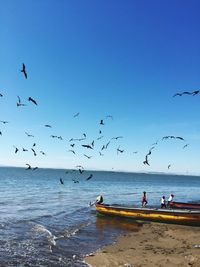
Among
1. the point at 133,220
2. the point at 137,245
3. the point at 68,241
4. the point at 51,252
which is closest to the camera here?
the point at 51,252

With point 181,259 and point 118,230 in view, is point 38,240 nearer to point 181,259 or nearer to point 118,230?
point 118,230

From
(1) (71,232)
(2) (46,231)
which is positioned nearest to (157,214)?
(1) (71,232)

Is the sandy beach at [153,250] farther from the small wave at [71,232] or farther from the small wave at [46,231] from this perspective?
the small wave at [46,231]

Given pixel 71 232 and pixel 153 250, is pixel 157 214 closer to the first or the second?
pixel 71 232

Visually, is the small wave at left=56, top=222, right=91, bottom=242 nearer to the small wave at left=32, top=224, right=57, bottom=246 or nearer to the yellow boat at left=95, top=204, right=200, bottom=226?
the small wave at left=32, top=224, right=57, bottom=246

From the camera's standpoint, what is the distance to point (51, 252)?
2052cm

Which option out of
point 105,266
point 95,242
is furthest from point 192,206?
point 105,266

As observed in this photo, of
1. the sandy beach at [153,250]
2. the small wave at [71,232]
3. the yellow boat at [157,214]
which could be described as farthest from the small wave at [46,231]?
the yellow boat at [157,214]

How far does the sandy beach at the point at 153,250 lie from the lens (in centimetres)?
1755

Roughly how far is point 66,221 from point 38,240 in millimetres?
8938

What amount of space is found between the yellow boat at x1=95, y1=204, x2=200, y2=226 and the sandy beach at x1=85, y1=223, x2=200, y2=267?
1.39m

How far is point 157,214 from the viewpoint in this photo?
30.4 m

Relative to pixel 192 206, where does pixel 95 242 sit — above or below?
below

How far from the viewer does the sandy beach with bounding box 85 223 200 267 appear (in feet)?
57.6
